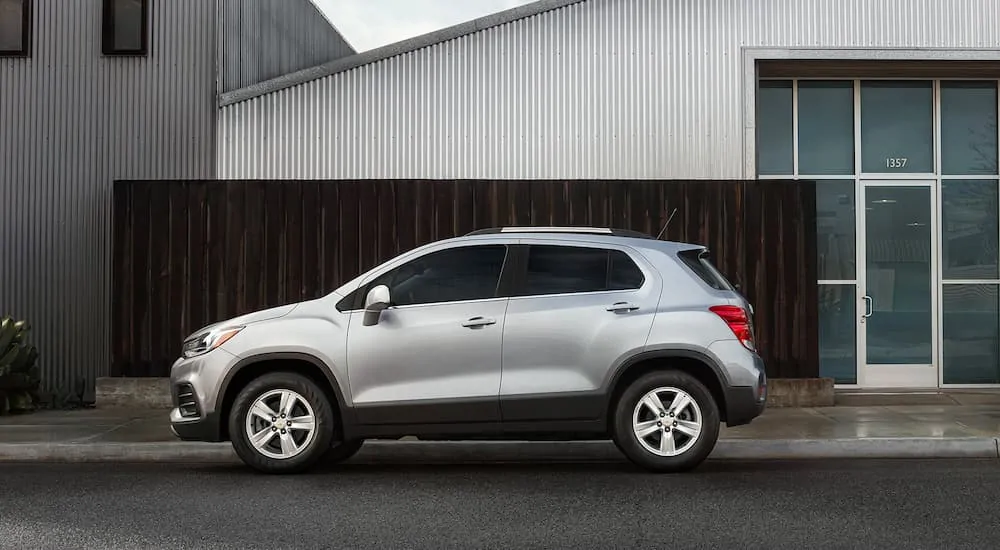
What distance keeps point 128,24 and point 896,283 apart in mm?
10451

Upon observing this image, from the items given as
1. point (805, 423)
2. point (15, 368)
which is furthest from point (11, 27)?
point (805, 423)

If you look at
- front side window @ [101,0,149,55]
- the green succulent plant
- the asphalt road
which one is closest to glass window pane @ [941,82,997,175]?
the asphalt road

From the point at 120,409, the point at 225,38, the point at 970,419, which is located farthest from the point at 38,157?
the point at 970,419

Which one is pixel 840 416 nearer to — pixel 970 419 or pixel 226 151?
pixel 970 419

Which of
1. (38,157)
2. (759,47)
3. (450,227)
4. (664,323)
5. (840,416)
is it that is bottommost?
(840,416)

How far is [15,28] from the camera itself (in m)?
13.7

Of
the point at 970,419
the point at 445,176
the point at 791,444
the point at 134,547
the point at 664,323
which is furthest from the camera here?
the point at 445,176

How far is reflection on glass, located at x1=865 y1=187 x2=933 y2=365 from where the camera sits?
13617 mm

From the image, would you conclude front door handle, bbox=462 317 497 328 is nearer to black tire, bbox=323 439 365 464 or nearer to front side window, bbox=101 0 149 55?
black tire, bbox=323 439 365 464

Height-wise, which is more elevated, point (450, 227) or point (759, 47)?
point (759, 47)

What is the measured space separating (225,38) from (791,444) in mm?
8747

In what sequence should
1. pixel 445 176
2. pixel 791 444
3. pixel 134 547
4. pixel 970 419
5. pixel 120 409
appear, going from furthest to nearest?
pixel 445 176
pixel 120 409
pixel 970 419
pixel 791 444
pixel 134 547

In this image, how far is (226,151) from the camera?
13.1m

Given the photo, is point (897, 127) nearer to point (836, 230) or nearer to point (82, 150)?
point (836, 230)
